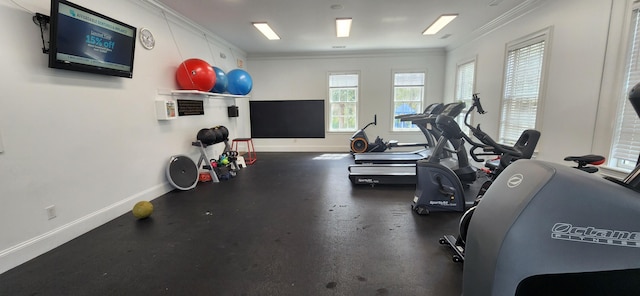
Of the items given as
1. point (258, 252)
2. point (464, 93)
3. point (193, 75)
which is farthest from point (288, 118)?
point (258, 252)

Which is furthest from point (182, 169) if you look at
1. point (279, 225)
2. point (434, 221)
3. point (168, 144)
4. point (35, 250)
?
point (434, 221)

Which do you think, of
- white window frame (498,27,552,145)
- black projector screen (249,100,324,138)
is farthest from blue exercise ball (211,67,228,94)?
white window frame (498,27,552,145)

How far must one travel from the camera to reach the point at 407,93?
7.60m

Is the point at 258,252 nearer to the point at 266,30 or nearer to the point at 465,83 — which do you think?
the point at 266,30

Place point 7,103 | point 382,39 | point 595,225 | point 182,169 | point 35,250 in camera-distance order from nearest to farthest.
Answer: point 595,225, point 7,103, point 35,250, point 182,169, point 382,39

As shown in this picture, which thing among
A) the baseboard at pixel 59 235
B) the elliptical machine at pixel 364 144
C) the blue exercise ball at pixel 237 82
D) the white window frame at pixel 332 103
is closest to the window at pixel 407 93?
the white window frame at pixel 332 103

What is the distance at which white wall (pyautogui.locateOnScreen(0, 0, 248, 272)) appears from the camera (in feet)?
7.36

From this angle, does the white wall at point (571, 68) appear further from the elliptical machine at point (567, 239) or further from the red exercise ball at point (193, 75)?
the red exercise ball at point (193, 75)

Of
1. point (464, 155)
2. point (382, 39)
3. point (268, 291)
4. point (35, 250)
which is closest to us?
point (268, 291)

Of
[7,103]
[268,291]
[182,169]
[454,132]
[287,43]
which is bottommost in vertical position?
[268,291]

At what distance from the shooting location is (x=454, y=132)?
2963 mm

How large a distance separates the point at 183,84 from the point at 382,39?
4353mm

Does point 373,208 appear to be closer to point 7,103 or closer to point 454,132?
point 454,132

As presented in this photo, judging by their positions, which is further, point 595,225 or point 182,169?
point 182,169
